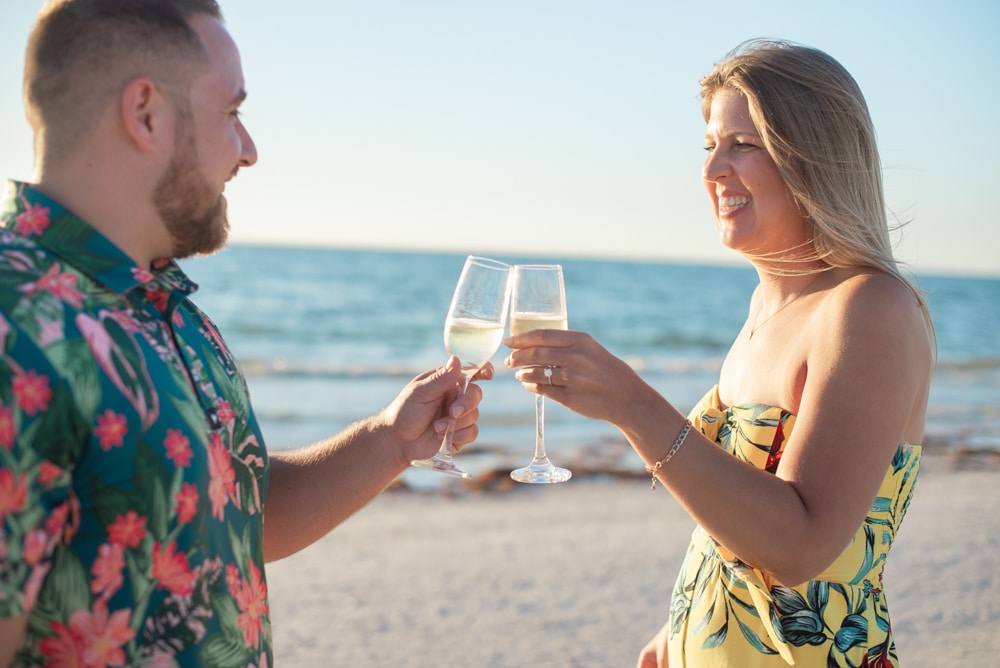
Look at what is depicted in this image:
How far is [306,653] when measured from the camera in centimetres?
525

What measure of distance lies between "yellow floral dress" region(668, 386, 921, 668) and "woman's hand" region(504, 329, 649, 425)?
48cm

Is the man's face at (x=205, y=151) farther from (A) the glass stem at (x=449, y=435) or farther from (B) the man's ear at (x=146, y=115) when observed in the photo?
(A) the glass stem at (x=449, y=435)

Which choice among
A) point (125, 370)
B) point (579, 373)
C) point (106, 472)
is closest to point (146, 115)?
point (125, 370)

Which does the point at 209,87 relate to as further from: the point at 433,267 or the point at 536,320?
the point at 433,267

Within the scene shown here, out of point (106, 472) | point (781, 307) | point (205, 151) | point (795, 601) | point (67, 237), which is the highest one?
point (205, 151)

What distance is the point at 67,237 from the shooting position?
1819 mm

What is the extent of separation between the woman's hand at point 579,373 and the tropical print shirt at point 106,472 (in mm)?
879

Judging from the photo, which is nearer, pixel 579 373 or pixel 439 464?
pixel 579 373

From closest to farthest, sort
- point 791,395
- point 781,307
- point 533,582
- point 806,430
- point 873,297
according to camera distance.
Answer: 1. point 806,430
2. point 873,297
3. point 791,395
4. point 781,307
5. point 533,582

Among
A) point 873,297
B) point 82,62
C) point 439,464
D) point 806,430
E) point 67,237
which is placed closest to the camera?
point 67,237

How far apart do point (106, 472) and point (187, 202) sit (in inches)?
28.9

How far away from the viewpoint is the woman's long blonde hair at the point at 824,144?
8.77 feet

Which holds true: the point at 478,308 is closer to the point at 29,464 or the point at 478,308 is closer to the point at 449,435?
the point at 449,435

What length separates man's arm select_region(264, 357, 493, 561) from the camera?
8.75ft
